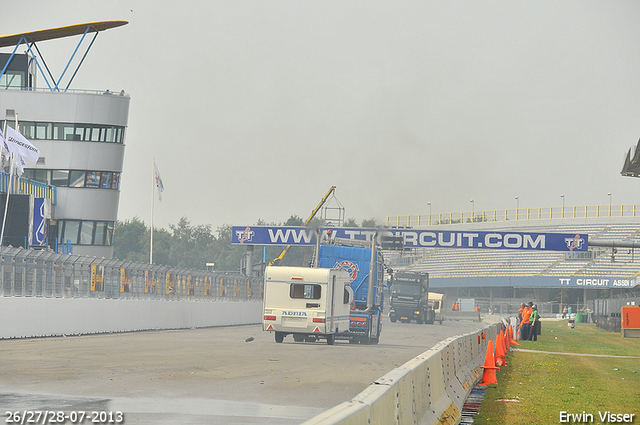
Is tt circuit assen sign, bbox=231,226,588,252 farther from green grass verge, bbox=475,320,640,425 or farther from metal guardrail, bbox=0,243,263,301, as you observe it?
green grass verge, bbox=475,320,640,425

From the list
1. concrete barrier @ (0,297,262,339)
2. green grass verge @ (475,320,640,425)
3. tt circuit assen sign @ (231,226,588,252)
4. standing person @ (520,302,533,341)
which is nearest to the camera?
green grass verge @ (475,320,640,425)

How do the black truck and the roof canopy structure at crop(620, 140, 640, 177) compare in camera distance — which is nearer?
the roof canopy structure at crop(620, 140, 640, 177)

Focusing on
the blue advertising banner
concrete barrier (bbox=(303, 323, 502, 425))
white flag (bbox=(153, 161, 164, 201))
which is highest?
white flag (bbox=(153, 161, 164, 201))

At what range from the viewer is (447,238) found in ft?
198

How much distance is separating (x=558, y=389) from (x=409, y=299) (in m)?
53.5

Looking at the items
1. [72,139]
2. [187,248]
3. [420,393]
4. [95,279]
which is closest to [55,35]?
[72,139]

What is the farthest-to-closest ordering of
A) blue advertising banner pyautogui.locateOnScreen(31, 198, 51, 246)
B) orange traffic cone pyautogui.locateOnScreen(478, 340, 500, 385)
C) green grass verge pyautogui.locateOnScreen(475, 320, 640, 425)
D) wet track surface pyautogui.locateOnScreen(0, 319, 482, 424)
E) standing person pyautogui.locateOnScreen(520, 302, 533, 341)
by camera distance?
blue advertising banner pyautogui.locateOnScreen(31, 198, 51, 246) < standing person pyautogui.locateOnScreen(520, 302, 533, 341) < orange traffic cone pyautogui.locateOnScreen(478, 340, 500, 385) < green grass verge pyautogui.locateOnScreen(475, 320, 640, 425) < wet track surface pyautogui.locateOnScreen(0, 319, 482, 424)

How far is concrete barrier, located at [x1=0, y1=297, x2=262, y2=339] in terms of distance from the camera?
2783 cm

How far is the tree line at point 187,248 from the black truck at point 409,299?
251ft

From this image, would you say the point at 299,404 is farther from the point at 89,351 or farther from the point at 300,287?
the point at 300,287

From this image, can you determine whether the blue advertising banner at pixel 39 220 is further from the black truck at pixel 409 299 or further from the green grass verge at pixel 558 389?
the green grass verge at pixel 558 389

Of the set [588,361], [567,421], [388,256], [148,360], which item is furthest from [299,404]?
[388,256]

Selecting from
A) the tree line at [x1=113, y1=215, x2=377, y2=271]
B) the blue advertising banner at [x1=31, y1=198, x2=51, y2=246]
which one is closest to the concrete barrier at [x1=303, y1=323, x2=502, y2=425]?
the blue advertising banner at [x1=31, y1=198, x2=51, y2=246]

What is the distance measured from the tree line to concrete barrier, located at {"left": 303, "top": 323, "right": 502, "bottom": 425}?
5155 inches
